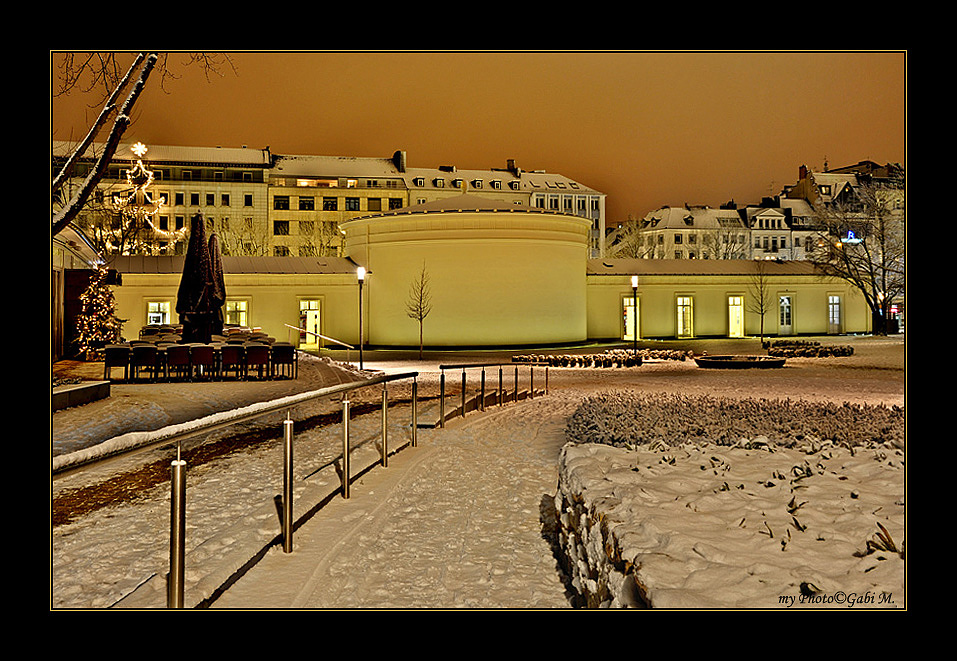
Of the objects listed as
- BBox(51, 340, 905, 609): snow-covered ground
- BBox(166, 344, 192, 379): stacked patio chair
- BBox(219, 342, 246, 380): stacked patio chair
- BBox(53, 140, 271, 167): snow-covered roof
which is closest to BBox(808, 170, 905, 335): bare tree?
BBox(219, 342, 246, 380): stacked patio chair

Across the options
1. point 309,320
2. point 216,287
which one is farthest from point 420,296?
point 216,287

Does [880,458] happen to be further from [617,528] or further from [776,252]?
[776,252]

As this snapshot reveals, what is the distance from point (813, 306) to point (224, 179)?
156ft

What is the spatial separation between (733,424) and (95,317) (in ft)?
69.5

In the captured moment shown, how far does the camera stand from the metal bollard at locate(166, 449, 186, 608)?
3.46 m

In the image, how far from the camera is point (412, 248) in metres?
31.9

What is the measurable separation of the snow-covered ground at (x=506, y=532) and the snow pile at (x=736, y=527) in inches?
0.5

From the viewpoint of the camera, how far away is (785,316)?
38.0 metres

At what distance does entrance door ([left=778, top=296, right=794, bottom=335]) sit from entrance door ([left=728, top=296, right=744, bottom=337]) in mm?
1899

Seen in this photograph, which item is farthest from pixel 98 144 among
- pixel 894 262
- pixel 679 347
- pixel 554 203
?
pixel 894 262

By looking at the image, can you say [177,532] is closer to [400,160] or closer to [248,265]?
[248,265]

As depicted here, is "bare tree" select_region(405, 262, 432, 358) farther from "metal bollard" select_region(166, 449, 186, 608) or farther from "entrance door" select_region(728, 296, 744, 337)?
"metal bollard" select_region(166, 449, 186, 608)

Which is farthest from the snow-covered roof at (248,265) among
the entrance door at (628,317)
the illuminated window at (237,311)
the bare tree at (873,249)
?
the bare tree at (873,249)

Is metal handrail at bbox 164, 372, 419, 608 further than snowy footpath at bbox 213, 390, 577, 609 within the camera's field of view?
No
